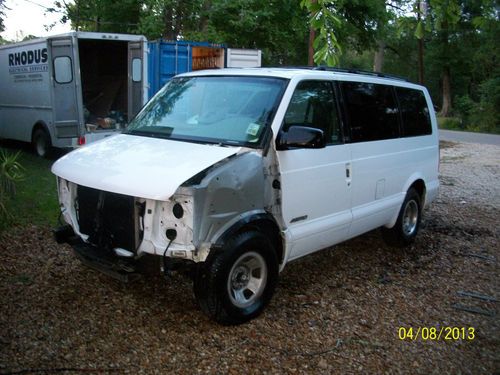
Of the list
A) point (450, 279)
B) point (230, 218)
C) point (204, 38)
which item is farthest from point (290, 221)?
point (204, 38)

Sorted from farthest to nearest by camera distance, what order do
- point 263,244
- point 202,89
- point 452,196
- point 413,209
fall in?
point 452,196
point 413,209
point 202,89
point 263,244

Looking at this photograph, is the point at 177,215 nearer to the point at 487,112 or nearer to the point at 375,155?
the point at 375,155

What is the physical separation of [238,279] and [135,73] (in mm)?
8299

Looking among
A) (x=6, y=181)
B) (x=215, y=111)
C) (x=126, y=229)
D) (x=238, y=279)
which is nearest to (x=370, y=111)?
(x=215, y=111)

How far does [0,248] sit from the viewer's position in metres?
5.50

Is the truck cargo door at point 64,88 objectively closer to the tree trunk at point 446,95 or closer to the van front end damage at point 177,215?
the van front end damage at point 177,215

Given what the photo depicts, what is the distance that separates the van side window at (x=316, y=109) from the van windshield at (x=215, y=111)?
0.19 metres

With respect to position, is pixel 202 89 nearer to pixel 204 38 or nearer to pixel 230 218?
pixel 230 218

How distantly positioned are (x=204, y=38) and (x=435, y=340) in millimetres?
14221

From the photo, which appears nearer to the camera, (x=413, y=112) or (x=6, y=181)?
(x=413, y=112)

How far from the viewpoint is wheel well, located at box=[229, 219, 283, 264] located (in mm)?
3985

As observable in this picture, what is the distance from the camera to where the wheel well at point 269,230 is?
399 cm

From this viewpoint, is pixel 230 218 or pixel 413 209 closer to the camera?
pixel 230 218

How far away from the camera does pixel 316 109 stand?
4.73 metres
